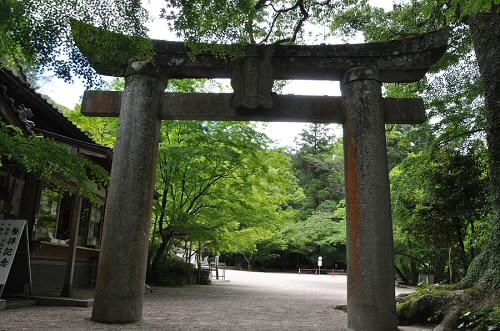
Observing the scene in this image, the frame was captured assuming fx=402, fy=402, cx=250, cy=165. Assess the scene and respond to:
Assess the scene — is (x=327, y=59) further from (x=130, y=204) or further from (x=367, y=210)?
(x=130, y=204)

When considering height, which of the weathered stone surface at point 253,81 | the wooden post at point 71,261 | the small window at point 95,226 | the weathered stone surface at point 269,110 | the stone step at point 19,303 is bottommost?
the stone step at point 19,303

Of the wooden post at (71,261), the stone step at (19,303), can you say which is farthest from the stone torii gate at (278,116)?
the wooden post at (71,261)

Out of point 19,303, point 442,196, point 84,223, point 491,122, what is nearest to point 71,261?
point 19,303

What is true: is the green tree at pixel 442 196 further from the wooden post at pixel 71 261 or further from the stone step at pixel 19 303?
the stone step at pixel 19 303

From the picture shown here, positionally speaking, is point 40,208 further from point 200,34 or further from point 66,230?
point 200,34

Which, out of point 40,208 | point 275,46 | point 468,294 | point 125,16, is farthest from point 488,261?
point 40,208

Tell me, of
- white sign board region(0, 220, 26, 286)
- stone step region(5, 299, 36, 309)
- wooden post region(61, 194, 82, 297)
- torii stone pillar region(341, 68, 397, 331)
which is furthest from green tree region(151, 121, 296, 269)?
torii stone pillar region(341, 68, 397, 331)

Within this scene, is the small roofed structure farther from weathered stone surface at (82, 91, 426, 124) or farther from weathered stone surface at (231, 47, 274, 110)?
weathered stone surface at (231, 47, 274, 110)

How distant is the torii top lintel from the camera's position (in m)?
6.66

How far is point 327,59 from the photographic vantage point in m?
6.82

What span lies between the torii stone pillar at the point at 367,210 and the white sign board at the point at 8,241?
5.83 metres

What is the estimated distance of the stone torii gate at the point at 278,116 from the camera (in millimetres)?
5805

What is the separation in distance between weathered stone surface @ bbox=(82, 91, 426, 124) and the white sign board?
2740 mm

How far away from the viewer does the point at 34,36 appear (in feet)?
12.5
